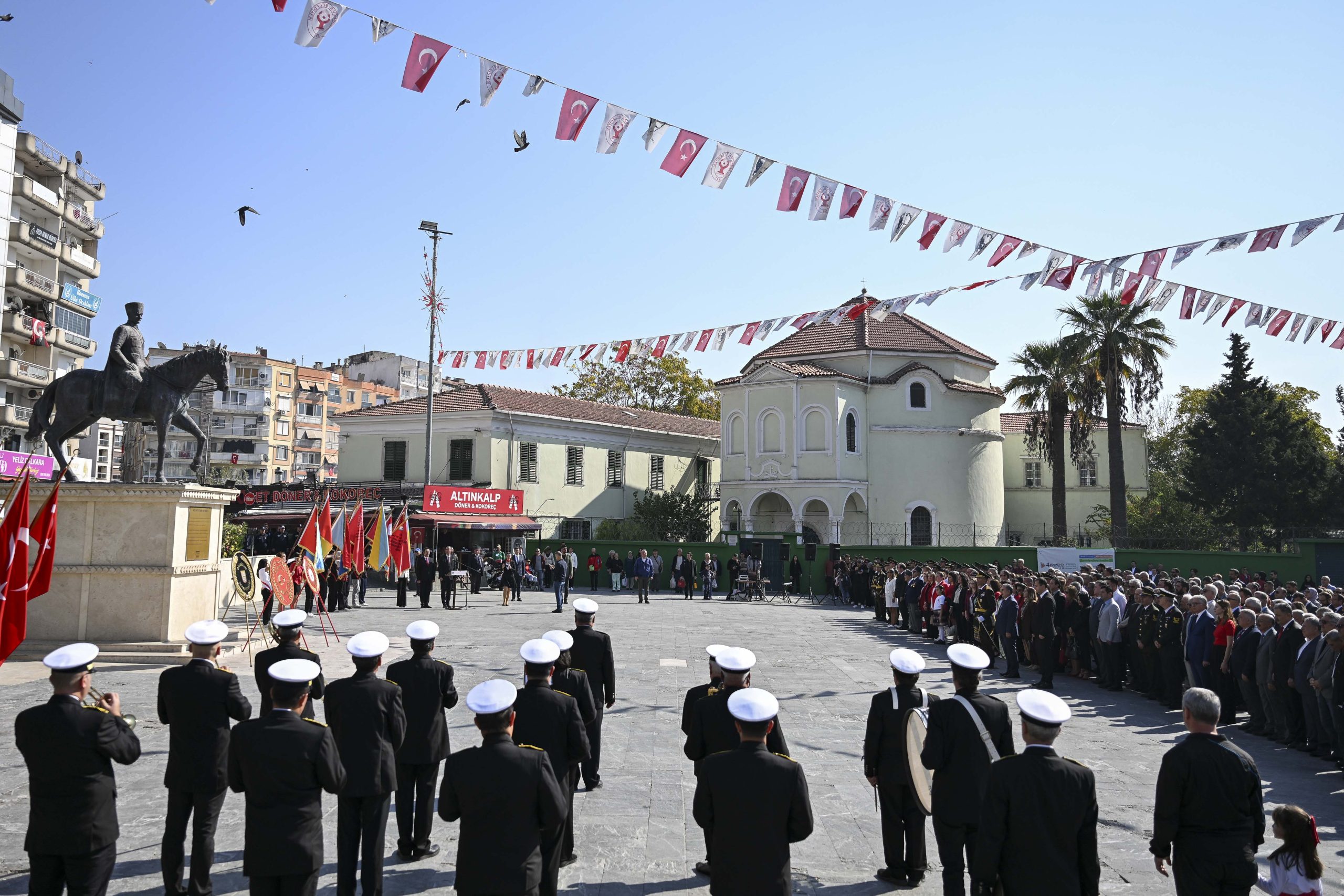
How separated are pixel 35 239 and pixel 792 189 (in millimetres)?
42568

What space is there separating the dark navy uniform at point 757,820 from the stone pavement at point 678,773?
1.25 m

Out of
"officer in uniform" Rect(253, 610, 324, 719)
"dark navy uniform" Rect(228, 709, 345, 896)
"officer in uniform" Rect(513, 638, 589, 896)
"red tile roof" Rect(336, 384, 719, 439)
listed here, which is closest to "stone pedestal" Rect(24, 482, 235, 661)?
"officer in uniform" Rect(253, 610, 324, 719)

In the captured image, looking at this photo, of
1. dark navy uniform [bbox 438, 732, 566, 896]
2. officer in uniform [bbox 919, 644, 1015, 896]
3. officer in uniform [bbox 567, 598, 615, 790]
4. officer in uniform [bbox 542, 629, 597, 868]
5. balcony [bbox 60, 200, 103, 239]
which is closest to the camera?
dark navy uniform [bbox 438, 732, 566, 896]

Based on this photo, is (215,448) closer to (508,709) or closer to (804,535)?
(804,535)

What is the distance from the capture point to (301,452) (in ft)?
249

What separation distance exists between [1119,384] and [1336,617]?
92.5ft

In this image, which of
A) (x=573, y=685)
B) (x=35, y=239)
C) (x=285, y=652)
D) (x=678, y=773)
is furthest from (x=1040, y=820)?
(x=35, y=239)

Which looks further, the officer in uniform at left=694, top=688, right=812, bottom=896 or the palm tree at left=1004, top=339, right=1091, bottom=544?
the palm tree at left=1004, top=339, right=1091, bottom=544

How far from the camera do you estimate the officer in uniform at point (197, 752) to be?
18.6 feet

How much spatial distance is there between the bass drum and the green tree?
54312mm

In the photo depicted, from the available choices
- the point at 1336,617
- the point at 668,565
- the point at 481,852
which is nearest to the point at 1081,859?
the point at 481,852

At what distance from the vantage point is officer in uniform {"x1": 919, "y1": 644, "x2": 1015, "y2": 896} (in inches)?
219

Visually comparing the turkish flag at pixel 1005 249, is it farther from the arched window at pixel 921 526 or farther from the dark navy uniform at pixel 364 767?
the arched window at pixel 921 526

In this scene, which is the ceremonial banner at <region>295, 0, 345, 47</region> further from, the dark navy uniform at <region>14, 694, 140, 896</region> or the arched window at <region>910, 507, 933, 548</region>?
the arched window at <region>910, 507, 933, 548</region>
